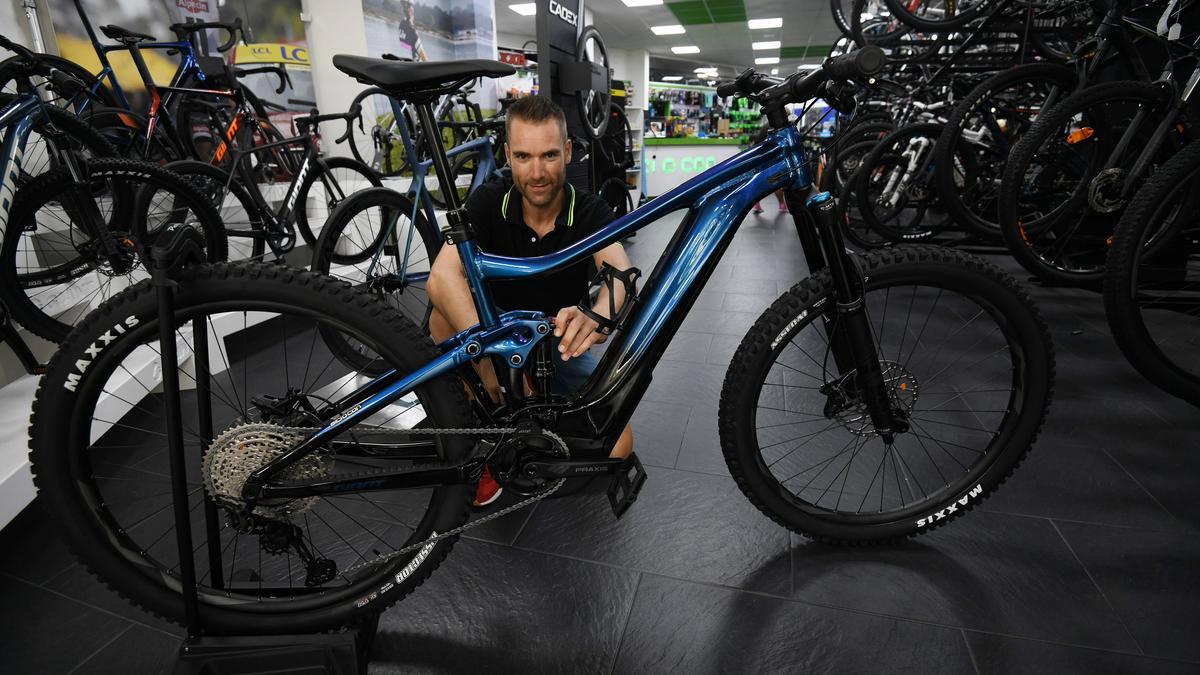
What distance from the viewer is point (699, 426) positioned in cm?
212

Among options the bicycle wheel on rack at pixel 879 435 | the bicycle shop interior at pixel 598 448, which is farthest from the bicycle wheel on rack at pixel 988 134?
the bicycle wheel on rack at pixel 879 435

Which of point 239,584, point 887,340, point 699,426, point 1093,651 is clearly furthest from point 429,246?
point 1093,651

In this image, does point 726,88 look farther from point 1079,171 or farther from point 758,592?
point 1079,171

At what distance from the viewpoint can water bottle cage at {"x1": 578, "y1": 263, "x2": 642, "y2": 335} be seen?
1.15 metres

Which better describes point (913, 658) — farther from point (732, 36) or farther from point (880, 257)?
point (732, 36)

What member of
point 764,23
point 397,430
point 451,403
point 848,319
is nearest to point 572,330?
point 451,403

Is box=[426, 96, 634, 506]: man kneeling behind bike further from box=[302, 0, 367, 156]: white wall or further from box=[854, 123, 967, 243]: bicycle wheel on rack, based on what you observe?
box=[302, 0, 367, 156]: white wall

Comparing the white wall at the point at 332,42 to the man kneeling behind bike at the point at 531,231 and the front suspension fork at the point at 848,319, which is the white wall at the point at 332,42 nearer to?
the man kneeling behind bike at the point at 531,231

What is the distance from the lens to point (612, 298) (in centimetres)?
119

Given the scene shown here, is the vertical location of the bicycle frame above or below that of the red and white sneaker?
above

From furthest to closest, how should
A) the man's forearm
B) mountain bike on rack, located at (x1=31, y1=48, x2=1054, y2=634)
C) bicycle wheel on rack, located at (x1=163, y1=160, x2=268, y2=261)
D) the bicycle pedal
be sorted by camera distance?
bicycle wheel on rack, located at (x1=163, y1=160, x2=268, y2=261), the man's forearm, the bicycle pedal, mountain bike on rack, located at (x1=31, y1=48, x2=1054, y2=634)

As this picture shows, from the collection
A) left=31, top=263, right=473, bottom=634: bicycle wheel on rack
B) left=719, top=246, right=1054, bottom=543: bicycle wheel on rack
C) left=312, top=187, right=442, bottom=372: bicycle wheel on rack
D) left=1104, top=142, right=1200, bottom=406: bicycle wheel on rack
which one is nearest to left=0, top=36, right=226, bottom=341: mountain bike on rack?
left=312, top=187, right=442, bottom=372: bicycle wheel on rack

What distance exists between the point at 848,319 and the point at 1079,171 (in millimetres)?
2754

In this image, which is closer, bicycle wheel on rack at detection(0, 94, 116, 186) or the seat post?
the seat post
